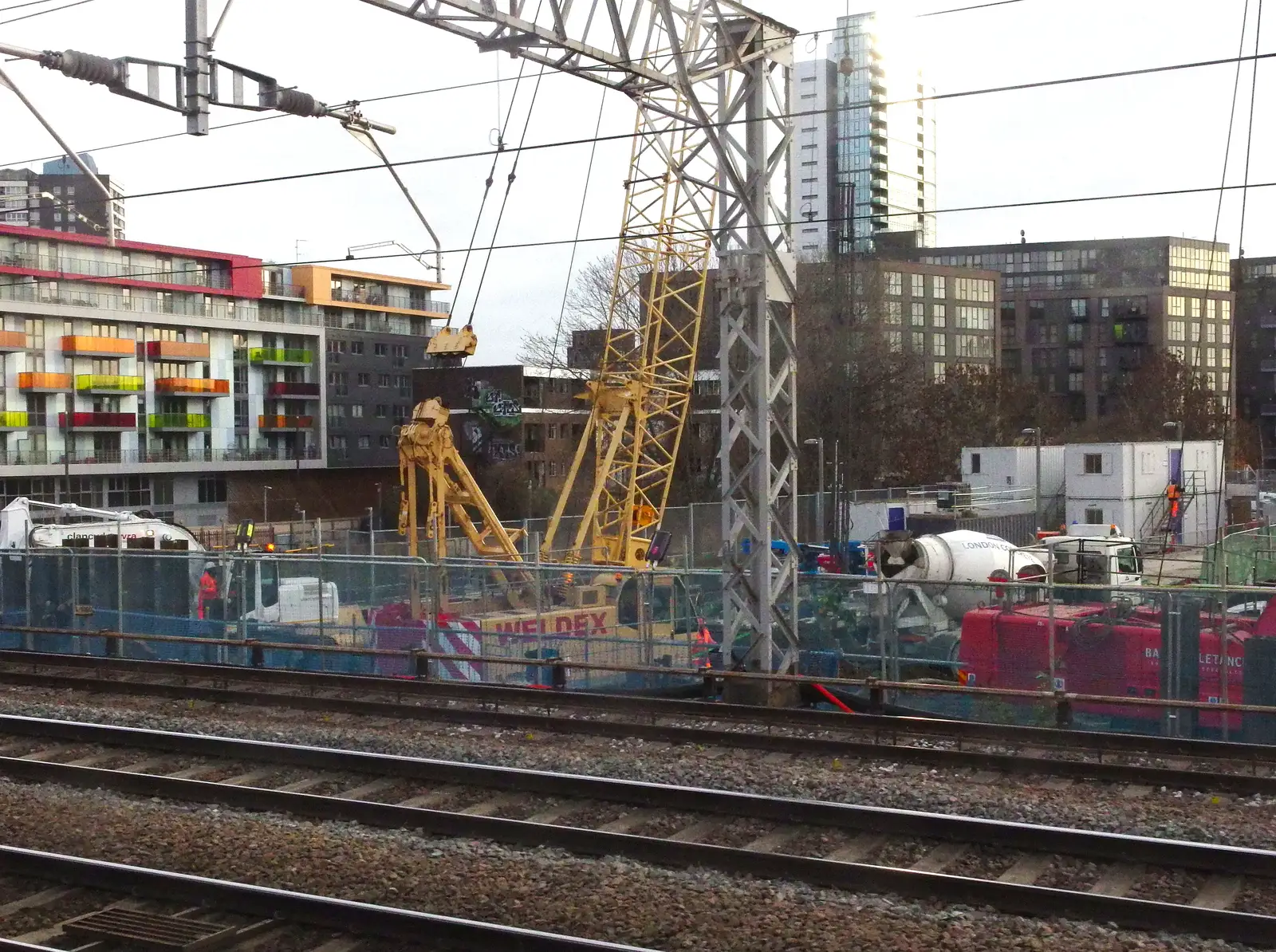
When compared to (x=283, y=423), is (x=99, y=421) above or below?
below

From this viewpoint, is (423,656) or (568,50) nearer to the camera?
(568,50)

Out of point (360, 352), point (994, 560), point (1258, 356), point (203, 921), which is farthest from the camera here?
point (1258, 356)

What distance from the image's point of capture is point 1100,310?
91.2m

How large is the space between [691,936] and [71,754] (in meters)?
8.05

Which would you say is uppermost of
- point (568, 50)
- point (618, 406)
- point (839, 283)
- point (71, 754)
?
point (839, 283)

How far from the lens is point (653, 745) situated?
12.9 meters

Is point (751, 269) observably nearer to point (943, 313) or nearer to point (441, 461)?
point (441, 461)

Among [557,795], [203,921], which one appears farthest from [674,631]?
[203,921]

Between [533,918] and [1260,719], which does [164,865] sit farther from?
[1260,719]

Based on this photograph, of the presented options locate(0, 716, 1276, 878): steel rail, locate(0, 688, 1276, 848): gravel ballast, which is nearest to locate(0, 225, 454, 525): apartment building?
locate(0, 688, 1276, 848): gravel ballast

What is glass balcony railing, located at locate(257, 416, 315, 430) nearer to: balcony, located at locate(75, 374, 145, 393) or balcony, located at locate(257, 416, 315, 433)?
balcony, located at locate(257, 416, 315, 433)

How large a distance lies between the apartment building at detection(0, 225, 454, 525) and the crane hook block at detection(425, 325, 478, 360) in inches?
1275

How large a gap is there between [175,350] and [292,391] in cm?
769

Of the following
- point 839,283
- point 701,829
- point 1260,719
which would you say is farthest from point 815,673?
point 839,283
